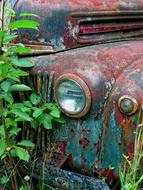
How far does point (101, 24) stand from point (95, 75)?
2.28 ft

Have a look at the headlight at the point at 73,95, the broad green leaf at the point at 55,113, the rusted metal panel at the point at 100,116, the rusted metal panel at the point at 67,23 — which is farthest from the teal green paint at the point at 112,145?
the rusted metal panel at the point at 67,23

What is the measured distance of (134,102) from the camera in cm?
203

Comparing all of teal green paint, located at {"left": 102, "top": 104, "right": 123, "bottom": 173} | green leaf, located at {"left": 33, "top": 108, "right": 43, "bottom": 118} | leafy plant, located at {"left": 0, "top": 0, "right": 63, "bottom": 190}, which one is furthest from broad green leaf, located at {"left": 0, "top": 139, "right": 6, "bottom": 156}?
teal green paint, located at {"left": 102, "top": 104, "right": 123, "bottom": 173}

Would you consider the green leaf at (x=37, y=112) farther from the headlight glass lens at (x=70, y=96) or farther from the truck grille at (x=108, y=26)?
the truck grille at (x=108, y=26)

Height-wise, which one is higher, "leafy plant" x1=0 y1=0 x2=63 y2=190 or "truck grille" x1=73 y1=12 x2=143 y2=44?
"truck grille" x1=73 y1=12 x2=143 y2=44

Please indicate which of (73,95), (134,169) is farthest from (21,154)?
(134,169)

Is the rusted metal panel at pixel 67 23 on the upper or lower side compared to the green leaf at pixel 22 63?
upper

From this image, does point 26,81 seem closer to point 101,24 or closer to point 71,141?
point 71,141

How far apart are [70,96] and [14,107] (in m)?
0.34

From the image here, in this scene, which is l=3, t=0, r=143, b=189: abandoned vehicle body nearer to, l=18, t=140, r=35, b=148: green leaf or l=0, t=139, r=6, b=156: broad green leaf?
l=18, t=140, r=35, b=148: green leaf

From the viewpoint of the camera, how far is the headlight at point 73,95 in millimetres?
2121

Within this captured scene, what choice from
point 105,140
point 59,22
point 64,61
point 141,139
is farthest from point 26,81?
point 141,139

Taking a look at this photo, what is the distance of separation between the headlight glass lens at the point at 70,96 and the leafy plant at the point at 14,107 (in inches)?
3.0

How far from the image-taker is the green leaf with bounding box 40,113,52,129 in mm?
2254
